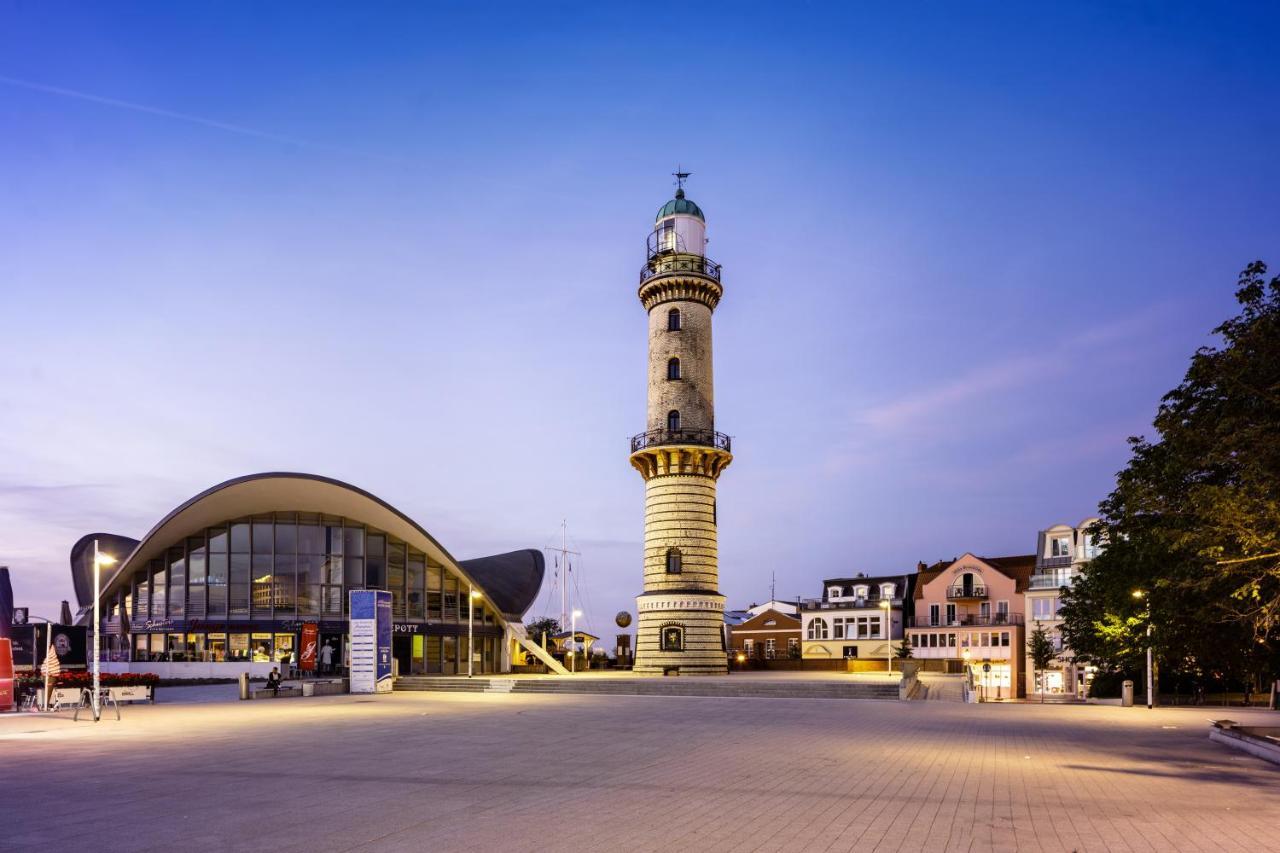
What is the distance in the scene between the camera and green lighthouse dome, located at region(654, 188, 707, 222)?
5191 cm

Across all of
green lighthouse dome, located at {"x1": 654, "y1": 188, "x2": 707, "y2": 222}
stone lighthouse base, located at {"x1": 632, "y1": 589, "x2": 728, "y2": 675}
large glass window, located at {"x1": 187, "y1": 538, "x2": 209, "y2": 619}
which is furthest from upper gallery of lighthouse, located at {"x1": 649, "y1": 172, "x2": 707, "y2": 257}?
A: large glass window, located at {"x1": 187, "y1": 538, "x2": 209, "y2": 619}

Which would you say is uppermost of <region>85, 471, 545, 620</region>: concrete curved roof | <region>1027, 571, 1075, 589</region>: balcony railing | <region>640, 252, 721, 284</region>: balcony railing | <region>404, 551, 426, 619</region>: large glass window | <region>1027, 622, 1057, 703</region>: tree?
<region>640, 252, 721, 284</region>: balcony railing

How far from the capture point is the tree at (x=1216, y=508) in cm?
1539

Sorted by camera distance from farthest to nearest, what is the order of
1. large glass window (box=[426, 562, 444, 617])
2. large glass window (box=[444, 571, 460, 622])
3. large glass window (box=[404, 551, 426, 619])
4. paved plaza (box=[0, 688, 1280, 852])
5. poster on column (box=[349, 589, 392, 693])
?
1. large glass window (box=[444, 571, 460, 622])
2. large glass window (box=[426, 562, 444, 617])
3. large glass window (box=[404, 551, 426, 619])
4. poster on column (box=[349, 589, 392, 693])
5. paved plaza (box=[0, 688, 1280, 852])

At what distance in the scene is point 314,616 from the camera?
168 ft

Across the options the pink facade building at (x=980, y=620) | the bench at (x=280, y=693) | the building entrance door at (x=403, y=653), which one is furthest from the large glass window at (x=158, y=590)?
the pink facade building at (x=980, y=620)

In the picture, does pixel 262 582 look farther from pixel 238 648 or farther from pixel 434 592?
pixel 434 592

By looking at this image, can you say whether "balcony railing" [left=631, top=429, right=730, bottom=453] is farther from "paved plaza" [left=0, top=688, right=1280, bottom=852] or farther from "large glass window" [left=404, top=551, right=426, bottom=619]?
"paved plaza" [left=0, top=688, right=1280, bottom=852]

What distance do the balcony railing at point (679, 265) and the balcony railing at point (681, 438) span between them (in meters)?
8.11

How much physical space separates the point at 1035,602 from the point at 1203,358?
5517 cm

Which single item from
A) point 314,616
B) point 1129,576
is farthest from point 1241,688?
point 314,616

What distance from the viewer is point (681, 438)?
157 feet

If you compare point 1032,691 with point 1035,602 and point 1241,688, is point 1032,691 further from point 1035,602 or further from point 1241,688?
point 1241,688

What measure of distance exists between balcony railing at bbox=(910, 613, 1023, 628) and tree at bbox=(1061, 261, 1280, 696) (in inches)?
1703
